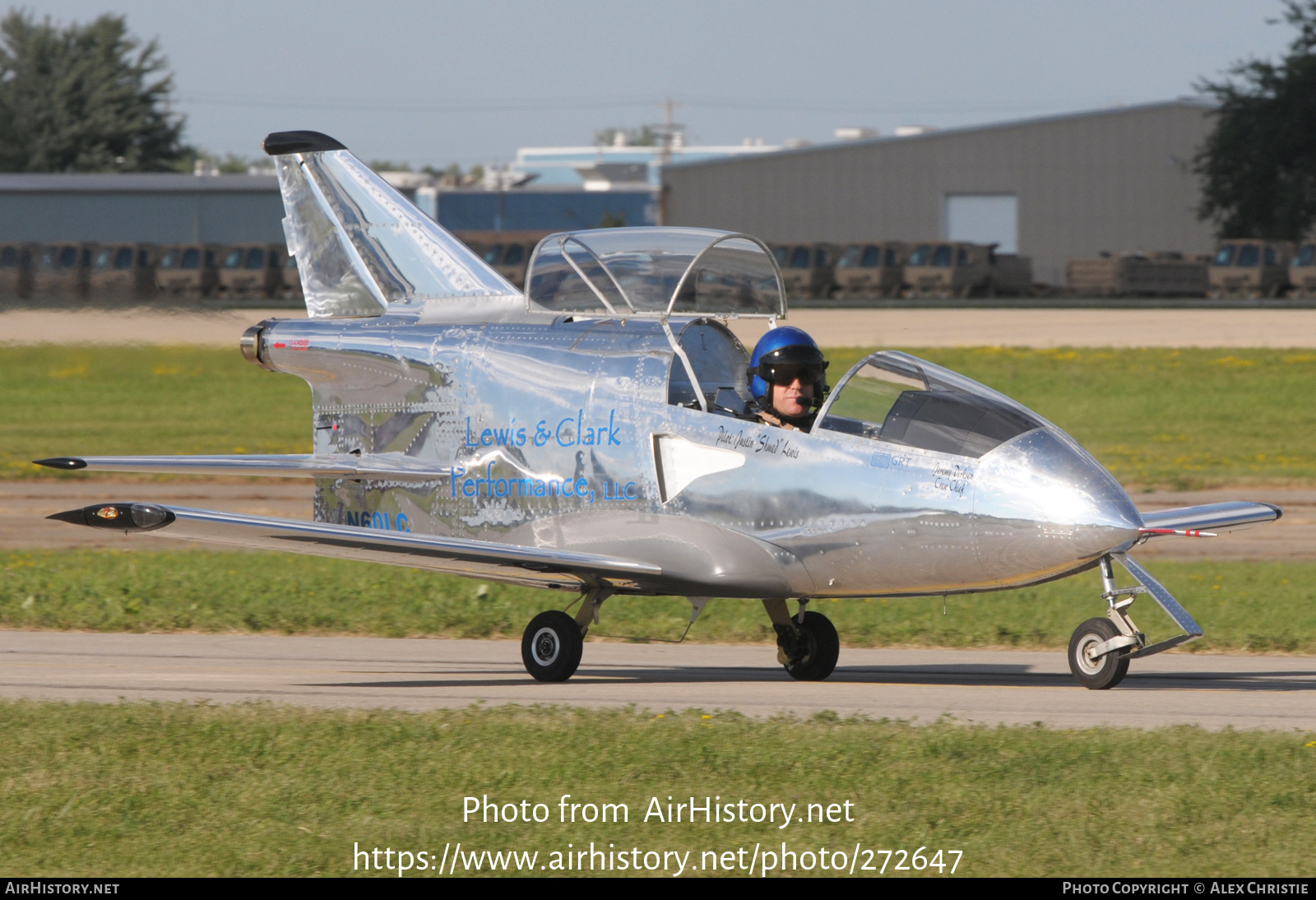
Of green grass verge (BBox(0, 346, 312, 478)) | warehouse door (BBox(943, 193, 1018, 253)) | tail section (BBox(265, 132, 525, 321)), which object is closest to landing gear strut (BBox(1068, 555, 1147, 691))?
tail section (BBox(265, 132, 525, 321))

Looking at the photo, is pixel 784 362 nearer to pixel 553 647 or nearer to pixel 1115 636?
pixel 553 647

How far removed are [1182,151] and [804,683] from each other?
229 feet

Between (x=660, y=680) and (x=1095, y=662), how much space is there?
294 centimetres

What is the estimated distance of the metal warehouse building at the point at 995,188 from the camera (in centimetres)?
7488

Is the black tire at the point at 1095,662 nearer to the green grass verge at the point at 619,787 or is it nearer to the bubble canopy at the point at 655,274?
the green grass verge at the point at 619,787

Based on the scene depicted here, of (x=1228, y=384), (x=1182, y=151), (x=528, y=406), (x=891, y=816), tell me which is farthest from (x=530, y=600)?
(x=1182, y=151)

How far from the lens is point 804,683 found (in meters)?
10.7

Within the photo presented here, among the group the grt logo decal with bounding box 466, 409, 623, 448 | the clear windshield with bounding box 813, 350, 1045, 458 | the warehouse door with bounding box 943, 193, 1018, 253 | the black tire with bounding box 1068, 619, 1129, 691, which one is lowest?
the black tire with bounding box 1068, 619, 1129, 691

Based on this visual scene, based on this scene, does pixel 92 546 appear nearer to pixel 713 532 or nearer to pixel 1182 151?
pixel 713 532

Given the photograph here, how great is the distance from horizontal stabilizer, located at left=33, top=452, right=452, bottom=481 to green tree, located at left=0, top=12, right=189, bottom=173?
72985mm

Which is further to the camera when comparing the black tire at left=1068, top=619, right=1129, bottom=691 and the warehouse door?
the warehouse door

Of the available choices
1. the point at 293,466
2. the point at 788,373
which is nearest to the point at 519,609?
the point at 293,466

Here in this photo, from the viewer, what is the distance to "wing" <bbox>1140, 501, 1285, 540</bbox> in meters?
9.10

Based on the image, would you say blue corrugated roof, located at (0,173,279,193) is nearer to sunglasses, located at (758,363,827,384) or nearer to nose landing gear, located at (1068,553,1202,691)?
sunglasses, located at (758,363,827,384)
